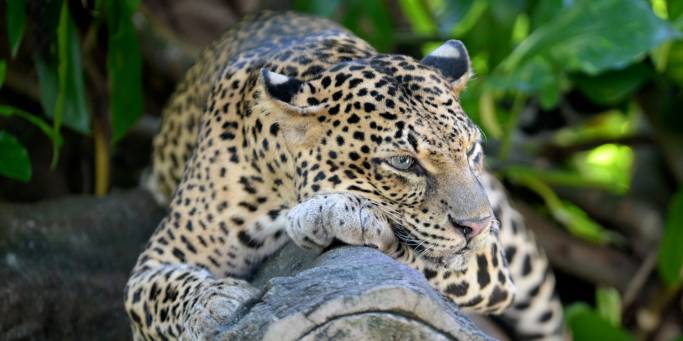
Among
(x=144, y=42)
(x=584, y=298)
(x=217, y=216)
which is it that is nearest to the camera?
(x=217, y=216)

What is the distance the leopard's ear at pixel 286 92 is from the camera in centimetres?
483

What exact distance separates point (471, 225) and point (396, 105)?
→ 63 cm

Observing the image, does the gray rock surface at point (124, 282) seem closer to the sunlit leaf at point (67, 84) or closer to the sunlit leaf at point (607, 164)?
the sunlit leaf at point (67, 84)

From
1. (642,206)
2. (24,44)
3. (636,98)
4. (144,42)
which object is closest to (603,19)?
(636,98)

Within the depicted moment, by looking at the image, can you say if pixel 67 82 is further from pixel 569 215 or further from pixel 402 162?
→ pixel 569 215

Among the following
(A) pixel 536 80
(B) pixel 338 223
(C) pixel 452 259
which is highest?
(B) pixel 338 223

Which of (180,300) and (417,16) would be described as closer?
(180,300)

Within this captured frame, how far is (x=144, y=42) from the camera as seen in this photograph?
8703 millimetres

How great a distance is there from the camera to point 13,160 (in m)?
6.07

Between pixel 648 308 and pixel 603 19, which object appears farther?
pixel 648 308

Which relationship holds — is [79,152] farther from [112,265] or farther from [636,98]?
[636,98]

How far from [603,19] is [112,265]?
3.70m

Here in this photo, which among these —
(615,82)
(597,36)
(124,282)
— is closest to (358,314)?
(124,282)

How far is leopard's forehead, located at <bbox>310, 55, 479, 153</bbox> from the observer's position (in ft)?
15.3
